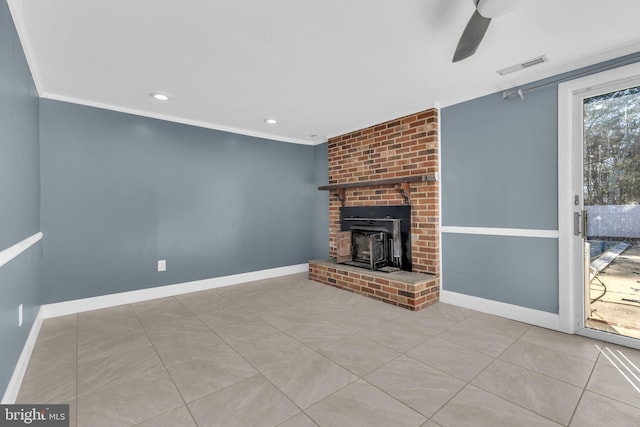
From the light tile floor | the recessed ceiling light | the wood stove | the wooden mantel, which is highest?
the recessed ceiling light

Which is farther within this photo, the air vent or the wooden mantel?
the wooden mantel

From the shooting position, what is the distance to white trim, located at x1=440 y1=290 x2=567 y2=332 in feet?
8.26

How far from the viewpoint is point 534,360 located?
2.02m

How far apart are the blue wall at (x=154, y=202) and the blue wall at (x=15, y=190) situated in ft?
1.56

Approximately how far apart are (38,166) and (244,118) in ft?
6.83

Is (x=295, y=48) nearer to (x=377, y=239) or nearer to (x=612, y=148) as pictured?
(x=377, y=239)

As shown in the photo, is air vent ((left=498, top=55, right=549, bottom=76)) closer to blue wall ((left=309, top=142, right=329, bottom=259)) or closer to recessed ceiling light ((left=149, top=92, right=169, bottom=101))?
blue wall ((left=309, top=142, right=329, bottom=259))

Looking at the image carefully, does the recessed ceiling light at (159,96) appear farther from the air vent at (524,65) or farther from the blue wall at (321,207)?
the air vent at (524,65)

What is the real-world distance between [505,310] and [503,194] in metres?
1.10

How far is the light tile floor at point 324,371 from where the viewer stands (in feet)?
4.96

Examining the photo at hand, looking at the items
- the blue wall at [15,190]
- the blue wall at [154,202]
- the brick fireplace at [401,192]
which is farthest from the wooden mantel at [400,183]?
the blue wall at [15,190]

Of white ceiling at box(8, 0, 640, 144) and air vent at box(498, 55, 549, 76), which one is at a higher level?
white ceiling at box(8, 0, 640, 144)

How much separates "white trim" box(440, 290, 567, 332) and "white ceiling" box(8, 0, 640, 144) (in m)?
2.07

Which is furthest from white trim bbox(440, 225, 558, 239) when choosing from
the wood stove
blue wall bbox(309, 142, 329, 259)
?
blue wall bbox(309, 142, 329, 259)
